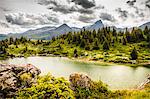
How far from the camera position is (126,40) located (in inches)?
2371

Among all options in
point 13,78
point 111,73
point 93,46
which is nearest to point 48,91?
point 13,78

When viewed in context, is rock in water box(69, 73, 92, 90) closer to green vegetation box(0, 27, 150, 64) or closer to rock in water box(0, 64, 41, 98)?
rock in water box(0, 64, 41, 98)

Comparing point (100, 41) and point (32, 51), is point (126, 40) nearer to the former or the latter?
point (100, 41)

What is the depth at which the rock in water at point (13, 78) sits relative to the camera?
12.7 metres

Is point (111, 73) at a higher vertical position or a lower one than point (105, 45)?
lower

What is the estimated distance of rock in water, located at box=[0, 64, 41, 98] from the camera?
12.7m

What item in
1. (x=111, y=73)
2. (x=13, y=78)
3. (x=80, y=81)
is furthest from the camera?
(x=111, y=73)

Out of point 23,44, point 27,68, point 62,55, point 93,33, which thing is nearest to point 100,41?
point 93,33

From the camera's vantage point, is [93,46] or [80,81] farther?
[93,46]

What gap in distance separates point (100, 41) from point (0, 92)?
166 feet

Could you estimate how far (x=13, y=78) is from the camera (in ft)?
42.8

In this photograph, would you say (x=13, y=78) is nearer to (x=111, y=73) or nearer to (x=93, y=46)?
(x=111, y=73)

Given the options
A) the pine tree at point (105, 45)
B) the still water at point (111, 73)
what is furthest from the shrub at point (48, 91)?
the pine tree at point (105, 45)

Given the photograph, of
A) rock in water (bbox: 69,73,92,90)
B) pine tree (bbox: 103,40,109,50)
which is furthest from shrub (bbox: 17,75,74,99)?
pine tree (bbox: 103,40,109,50)
